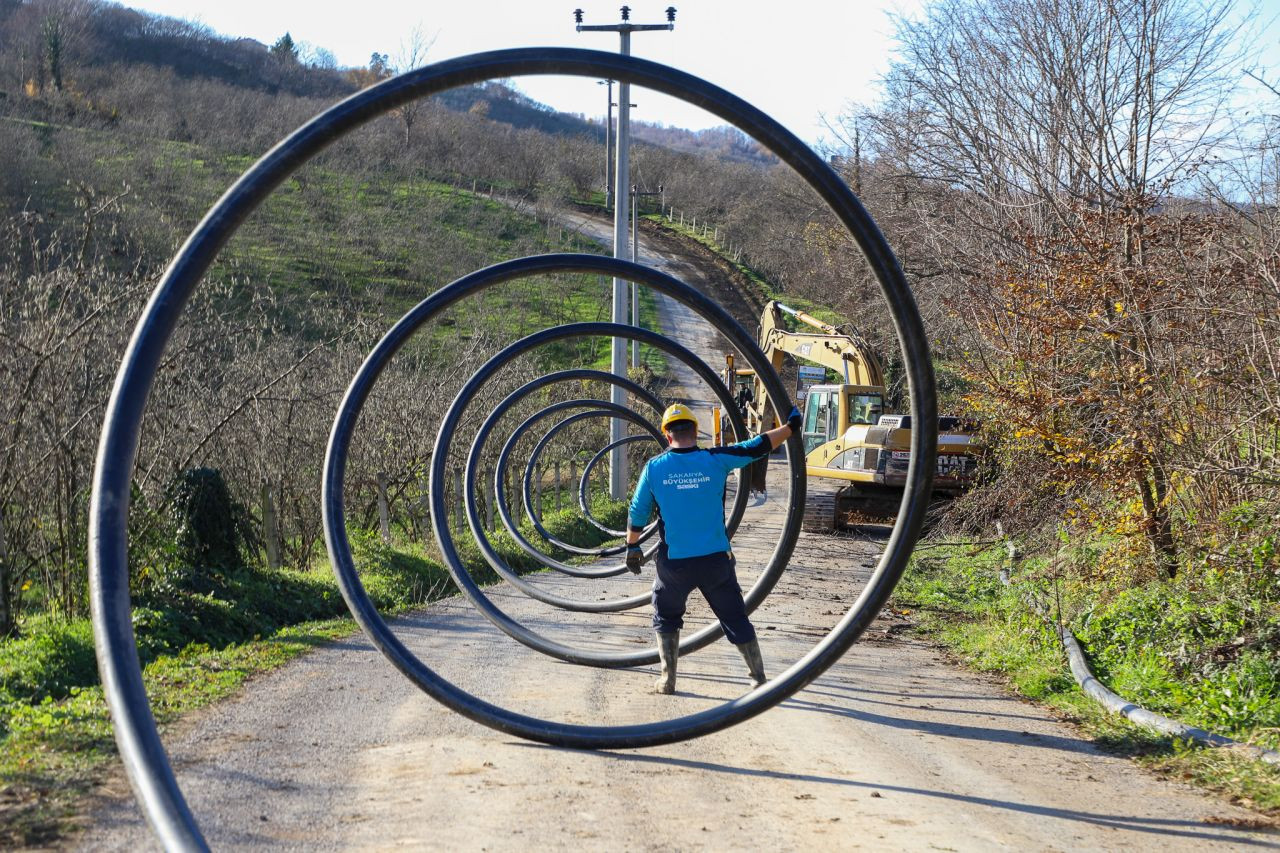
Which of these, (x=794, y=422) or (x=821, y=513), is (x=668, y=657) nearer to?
(x=794, y=422)

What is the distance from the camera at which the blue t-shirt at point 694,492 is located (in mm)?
7070

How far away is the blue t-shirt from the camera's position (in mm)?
7070

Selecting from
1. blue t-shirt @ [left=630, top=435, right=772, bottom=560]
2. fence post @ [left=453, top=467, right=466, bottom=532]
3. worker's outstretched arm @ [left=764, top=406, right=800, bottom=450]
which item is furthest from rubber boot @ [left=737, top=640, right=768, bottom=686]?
fence post @ [left=453, top=467, right=466, bottom=532]

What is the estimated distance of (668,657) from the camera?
7.47m

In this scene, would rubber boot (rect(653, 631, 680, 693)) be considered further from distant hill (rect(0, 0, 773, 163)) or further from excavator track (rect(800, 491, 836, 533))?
distant hill (rect(0, 0, 773, 163))

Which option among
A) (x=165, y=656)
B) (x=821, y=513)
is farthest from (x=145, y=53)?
(x=165, y=656)

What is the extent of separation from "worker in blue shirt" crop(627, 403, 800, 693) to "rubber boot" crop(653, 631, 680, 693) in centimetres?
15

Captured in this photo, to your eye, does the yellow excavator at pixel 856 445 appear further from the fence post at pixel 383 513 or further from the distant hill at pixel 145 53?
the distant hill at pixel 145 53

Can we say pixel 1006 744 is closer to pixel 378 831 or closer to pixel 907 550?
pixel 907 550

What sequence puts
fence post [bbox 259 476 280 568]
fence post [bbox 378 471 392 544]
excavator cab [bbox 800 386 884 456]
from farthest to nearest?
1. excavator cab [bbox 800 386 884 456]
2. fence post [bbox 378 471 392 544]
3. fence post [bbox 259 476 280 568]

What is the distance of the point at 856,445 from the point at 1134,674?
11.2m

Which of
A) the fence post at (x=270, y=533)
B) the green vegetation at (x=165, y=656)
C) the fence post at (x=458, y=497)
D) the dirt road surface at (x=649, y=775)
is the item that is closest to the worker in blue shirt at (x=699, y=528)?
the dirt road surface at (x=649, y=775)

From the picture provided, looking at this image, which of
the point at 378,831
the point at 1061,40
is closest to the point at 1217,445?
the point at 378,831

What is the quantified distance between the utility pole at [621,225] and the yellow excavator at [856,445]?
337 cm
